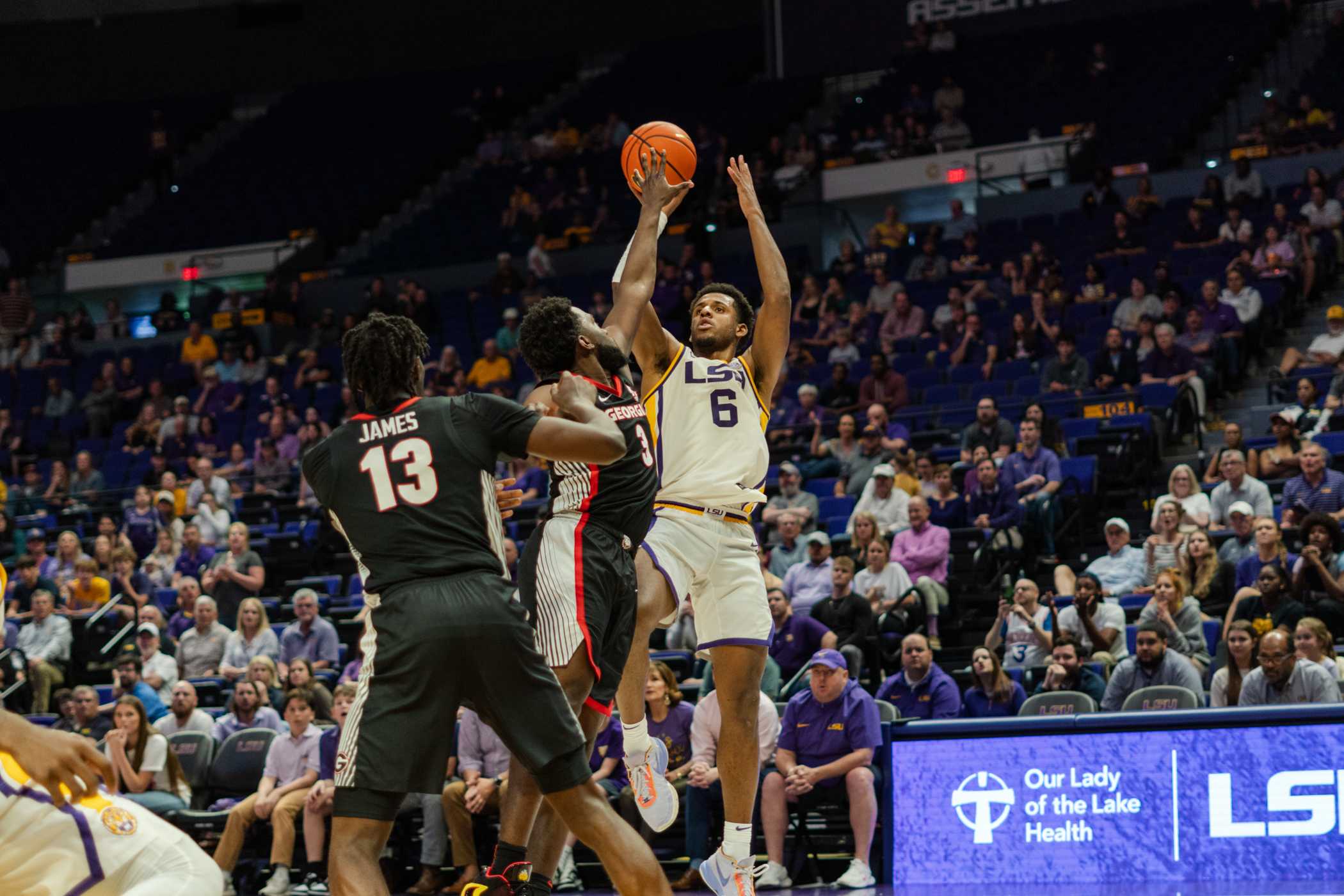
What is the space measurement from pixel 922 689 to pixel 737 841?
4916 millimetres

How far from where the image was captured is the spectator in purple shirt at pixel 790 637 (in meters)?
12.6

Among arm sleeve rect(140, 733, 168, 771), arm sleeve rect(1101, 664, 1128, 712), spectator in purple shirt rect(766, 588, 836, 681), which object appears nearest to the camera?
arm sleeve rect(1101, 664, 1128, 712)

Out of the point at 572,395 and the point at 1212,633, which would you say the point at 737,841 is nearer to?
Answer: the point at 572,395

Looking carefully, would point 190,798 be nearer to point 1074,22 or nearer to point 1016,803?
point 1016,803

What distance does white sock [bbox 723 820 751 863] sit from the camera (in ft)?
22.6

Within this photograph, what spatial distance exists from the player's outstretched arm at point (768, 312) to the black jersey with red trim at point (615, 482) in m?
0.98

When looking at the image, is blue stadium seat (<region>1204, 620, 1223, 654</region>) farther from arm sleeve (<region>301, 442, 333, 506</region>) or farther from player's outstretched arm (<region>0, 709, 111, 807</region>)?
player's outstretched arm (<region>0, 709, 111, 807</region>)

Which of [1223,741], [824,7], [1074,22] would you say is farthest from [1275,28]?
[1223,741]

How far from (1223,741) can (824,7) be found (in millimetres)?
22665

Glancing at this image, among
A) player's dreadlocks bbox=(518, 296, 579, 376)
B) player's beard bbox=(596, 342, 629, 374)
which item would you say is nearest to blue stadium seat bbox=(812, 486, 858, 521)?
player's beard bbox=(596, 342, 629, 374)

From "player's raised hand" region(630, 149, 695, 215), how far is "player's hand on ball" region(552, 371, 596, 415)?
1.52 meters

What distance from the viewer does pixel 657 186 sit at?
7.02m

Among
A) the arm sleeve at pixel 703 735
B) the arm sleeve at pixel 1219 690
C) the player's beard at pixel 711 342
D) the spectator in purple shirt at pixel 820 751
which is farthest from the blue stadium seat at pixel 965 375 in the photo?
the player's beard at pixel 711 342

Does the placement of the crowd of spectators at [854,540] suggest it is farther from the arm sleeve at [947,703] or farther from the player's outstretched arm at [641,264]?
the player's outstretched arm at [641,264]
